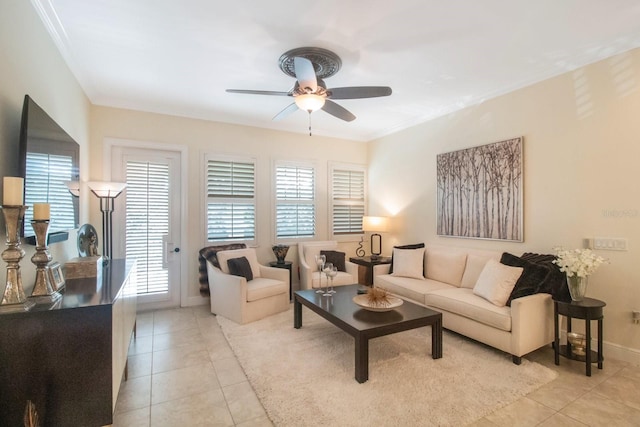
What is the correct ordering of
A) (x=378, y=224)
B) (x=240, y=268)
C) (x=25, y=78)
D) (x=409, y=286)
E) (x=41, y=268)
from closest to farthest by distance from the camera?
1. (x=41, y=268)
2. (x=25, y=78)
3. (x=409, y=286)
4. (x=240, y=268)
5. (x=378, y=224)

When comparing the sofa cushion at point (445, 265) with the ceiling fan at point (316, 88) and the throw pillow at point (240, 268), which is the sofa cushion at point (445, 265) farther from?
the throw pillow at point (240, 268)

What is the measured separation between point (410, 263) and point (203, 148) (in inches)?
137

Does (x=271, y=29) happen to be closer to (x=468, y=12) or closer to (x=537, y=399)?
(x=468, y=12)

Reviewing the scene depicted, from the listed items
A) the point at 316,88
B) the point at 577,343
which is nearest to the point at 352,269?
the point at 577,343

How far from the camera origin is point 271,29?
255cm

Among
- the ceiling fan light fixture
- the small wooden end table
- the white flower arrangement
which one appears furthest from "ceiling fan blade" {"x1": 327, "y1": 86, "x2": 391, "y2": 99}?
the small wooden end table

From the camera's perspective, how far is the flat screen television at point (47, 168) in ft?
6.01

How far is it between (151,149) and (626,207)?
544 cm

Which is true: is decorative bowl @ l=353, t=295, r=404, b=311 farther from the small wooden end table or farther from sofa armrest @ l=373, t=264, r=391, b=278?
the small wooden end table

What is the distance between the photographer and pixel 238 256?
438 centimetres

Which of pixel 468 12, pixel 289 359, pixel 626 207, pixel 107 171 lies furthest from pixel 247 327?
pixel 626 207

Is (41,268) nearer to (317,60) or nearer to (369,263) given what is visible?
(317,60)

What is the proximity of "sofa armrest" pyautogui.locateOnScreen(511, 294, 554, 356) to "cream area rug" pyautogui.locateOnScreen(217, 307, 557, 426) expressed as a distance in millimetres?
184

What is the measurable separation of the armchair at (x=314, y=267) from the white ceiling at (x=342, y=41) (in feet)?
7.83
